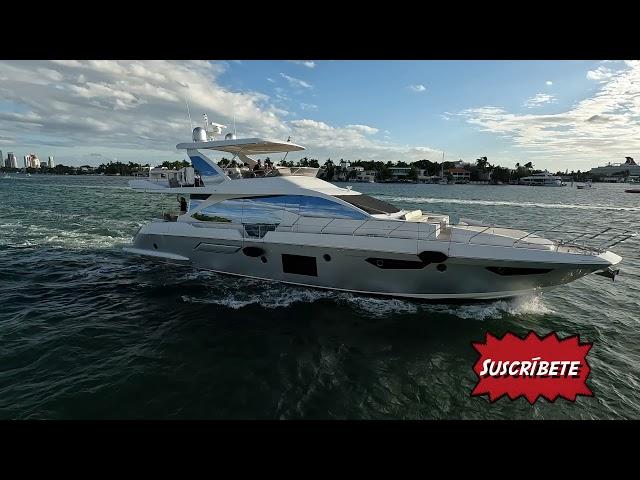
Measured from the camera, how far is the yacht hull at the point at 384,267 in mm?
8125

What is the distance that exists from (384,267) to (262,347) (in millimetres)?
3928

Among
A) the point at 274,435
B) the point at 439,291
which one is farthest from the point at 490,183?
the point at 274,435

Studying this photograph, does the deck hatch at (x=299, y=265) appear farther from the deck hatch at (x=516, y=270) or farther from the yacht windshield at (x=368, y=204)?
the deck hatch at (x=516, y=270)

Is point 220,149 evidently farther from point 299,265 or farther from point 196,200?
point 299,265

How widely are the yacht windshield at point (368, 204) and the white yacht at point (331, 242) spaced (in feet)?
0.14

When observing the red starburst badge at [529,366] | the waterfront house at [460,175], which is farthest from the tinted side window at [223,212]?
the waterfront house at [460,175]

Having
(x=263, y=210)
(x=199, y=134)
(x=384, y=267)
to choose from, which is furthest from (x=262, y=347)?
(x=199, y=134)

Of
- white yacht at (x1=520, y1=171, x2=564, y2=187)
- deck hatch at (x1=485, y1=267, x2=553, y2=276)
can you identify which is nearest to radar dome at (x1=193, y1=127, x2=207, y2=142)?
deck hatch at (x1=485, y1=267, x2=553, y2=276)

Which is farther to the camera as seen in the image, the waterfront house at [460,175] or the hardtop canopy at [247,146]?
the waterfront house at [460,175]

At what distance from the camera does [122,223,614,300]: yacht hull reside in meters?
8.12

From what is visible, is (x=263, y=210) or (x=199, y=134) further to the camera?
(x=199, y=134)

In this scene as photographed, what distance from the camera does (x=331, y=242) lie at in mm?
9352
